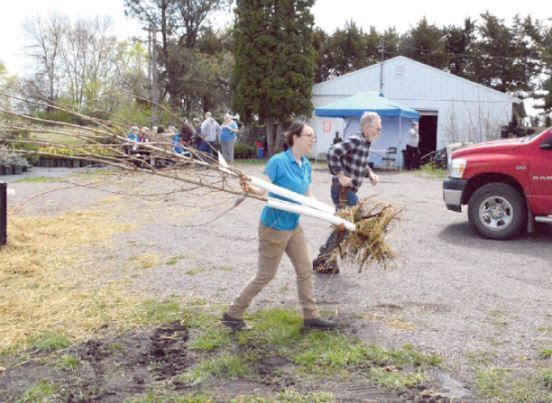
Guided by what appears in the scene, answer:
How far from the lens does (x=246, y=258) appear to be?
25.7 ft

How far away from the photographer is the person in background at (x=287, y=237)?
4.84m

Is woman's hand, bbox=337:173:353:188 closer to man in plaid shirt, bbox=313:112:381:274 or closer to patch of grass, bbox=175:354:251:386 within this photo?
man in plaid shirt, bbox=313:112:381:274

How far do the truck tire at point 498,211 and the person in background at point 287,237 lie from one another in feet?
16.6

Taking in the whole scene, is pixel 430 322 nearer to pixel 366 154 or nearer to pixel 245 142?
pixel 366 154

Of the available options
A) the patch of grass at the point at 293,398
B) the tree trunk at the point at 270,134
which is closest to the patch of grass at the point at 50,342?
the patch of grass at the point at 293,398

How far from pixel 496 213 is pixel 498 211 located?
42mm

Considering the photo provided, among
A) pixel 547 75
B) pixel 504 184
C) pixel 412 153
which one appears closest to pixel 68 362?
pixel 504 184

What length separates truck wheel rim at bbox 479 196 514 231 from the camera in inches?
363

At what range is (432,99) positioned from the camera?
30875 mm

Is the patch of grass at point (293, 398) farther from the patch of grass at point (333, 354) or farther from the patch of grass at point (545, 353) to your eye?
the patch of grass at point (545, 353)

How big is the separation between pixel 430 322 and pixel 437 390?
4.63 feet

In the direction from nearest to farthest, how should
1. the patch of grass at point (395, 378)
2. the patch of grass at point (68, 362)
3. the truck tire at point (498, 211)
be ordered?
the patch of grass at point (395, 378)
the patch of grass at point (68, 362)
the truck tire at point (498, 211)

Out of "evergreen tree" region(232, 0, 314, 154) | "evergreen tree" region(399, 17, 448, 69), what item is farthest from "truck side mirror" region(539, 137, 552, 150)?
"evergreen tree" region(399, 17, 448, 69)

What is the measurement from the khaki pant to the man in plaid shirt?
133 centimetres
